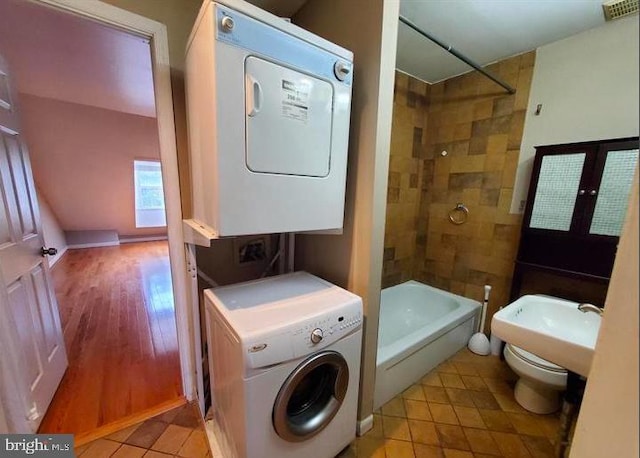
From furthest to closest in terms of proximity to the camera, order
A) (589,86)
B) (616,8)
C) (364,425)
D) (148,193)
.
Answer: (148,193), (364,425), (589,86), (616,8)

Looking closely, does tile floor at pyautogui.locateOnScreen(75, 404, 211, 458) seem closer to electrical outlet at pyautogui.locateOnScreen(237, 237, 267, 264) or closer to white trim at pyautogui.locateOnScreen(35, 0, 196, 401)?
white trim at pyautogui.locateOnScreen(35, 0, 196, 401)

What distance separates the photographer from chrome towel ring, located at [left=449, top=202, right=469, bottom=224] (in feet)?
→ 7.62

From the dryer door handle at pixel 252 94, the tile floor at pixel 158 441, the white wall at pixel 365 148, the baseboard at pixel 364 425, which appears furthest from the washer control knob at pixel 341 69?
the tile floor at pixel 158 441

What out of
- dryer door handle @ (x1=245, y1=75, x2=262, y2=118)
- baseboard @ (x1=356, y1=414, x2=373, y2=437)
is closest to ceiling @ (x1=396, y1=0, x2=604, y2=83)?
dryer door handle @ (x1=245, y1=75, x2=262, y2=118)

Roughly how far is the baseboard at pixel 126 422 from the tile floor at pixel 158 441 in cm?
2

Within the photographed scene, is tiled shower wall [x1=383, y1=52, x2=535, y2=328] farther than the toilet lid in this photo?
Yes

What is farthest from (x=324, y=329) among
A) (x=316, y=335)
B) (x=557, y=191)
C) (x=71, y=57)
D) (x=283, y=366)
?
(x=71, y=57)

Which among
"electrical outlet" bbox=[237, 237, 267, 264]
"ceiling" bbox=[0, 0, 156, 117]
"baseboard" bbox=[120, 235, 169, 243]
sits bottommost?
"baseboard" bbox=[120, 235, 169, 243]

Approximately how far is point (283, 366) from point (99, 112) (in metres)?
4.55

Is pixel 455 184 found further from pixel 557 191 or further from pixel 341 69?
pixel 341 69

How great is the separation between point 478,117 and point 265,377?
2.44 metres

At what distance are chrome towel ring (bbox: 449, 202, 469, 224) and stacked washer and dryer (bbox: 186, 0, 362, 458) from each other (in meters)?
1.68

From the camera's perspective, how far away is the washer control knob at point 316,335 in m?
0.97

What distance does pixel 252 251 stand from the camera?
67.4 inches
